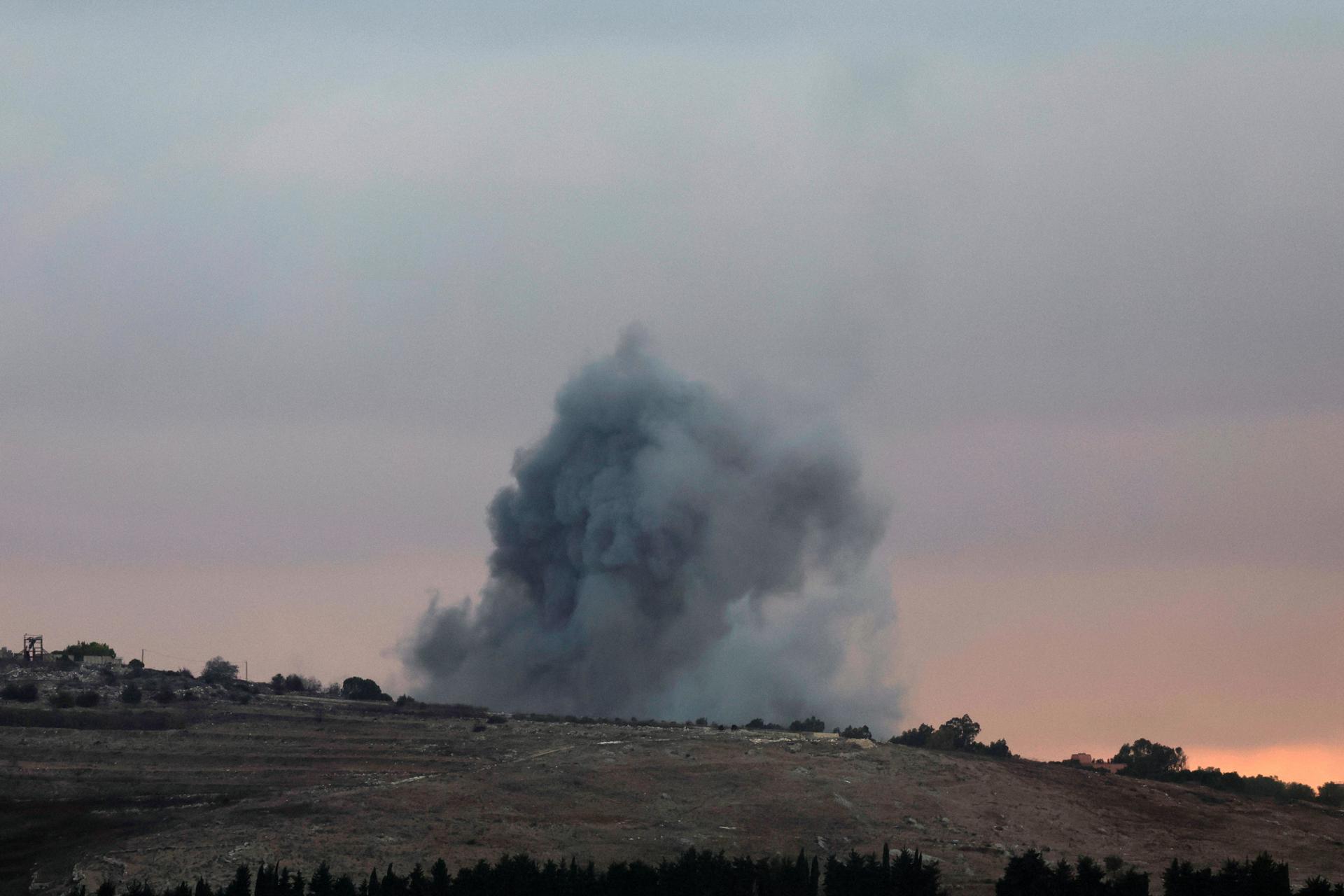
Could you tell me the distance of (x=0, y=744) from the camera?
333ft

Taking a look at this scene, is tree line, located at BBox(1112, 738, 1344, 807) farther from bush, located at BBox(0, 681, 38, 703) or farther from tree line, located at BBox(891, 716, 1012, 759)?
bush, located at BBox(0, 681, 38, 703)

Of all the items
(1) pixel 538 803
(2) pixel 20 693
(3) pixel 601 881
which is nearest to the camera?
(3) pixel 601 881

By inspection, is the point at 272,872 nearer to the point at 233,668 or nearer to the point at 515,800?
the point at 515,800

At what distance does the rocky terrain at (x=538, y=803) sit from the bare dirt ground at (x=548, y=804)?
175 millimetres

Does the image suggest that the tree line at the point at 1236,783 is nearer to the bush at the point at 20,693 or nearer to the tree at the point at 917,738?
the tree at the point at 917,738

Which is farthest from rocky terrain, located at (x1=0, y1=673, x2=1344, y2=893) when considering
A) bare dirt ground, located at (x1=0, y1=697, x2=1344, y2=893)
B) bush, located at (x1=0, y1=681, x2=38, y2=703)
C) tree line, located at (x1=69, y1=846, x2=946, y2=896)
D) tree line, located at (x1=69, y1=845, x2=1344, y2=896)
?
tree line, located at (x1=69, y1=845, x2=1344, y2=896)

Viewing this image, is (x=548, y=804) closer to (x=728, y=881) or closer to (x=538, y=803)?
(x=538, y=803)

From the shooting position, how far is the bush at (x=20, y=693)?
371 feet

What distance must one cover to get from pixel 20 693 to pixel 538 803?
145 feet

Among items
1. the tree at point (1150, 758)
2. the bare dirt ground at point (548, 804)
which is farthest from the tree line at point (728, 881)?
the tree at point (1150, 758)

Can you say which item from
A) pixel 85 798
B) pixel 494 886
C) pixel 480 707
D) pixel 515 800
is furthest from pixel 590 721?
pixel 494 886

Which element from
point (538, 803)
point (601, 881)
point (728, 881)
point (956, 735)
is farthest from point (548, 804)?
point (956, 735)

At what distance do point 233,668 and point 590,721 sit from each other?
133 ft

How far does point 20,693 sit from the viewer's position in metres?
114
